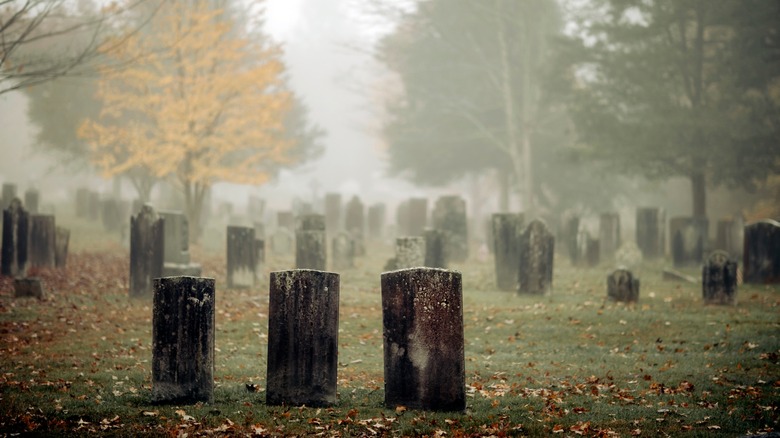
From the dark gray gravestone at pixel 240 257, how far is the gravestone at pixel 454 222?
850 cm

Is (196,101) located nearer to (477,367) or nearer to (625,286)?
(625,286)

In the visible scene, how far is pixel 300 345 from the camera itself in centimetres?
786

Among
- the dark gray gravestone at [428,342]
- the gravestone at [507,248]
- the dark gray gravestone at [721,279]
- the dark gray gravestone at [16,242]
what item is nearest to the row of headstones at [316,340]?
the dark gray gravestone at [428,342]

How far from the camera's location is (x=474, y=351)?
11570 millimetres

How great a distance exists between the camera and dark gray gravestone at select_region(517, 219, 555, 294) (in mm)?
16453

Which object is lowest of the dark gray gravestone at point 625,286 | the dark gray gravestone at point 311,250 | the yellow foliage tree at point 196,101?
the dark gray gravestone at point 625,286

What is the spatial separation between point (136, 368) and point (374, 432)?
411 cm

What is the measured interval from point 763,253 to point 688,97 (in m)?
9.61

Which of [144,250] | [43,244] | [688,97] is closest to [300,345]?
[144,250]

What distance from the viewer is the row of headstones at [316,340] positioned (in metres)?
7.71

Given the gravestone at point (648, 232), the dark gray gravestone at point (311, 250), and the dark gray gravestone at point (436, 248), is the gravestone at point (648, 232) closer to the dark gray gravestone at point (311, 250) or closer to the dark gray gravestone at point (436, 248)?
the dark gray gravestone at point (436, 248)

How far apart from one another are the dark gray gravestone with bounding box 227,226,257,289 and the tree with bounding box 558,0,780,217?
1312cm

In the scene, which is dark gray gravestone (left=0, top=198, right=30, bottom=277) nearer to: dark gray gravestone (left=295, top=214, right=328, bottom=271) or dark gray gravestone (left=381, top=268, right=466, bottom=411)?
dark gray gravestone (left=295, top=214, right=328, bottom=271)

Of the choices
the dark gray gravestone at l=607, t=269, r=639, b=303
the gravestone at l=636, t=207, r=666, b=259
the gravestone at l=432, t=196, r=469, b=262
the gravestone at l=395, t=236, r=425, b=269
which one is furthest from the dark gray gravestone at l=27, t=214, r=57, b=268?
the gravestone at l=636, t=207, r=666, b=259
